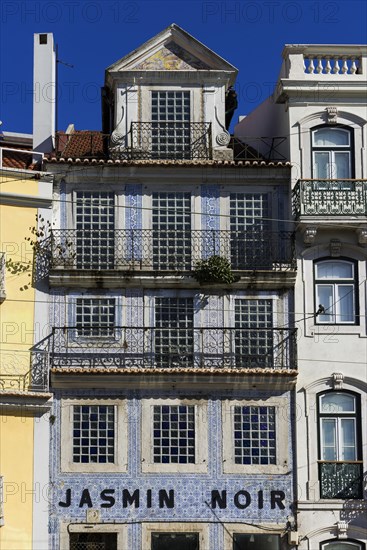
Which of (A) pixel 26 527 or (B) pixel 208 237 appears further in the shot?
(B) pixel 208 237

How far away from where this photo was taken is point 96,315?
32688mm

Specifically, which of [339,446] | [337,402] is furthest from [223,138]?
[339,446]

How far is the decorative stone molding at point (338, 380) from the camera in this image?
32.0 metres

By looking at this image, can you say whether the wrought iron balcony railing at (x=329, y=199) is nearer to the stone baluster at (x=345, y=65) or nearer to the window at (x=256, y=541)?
the stone baluster at (x=345, y=65)

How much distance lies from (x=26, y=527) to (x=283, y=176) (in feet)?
37.8

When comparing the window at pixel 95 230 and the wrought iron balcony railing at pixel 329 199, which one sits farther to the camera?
the window at pixel 95 230

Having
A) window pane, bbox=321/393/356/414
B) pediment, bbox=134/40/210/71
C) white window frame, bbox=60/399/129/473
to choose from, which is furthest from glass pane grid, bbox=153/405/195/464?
pediment, bbox=134/40/210/71

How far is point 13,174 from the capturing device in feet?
108

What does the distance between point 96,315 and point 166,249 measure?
102 inches

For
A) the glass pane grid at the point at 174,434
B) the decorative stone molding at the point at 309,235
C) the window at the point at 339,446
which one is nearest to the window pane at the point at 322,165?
the decorative stone molding at the point at 309,235

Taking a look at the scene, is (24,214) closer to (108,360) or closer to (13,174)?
(13,174)

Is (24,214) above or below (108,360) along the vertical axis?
above

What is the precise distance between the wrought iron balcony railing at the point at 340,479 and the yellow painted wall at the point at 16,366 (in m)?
7.46

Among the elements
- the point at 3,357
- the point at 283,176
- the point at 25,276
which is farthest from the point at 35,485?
the point at 283,176
